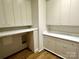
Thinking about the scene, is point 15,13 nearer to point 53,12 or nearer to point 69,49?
point 53,12

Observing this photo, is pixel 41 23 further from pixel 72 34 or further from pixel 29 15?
pixel 72 34

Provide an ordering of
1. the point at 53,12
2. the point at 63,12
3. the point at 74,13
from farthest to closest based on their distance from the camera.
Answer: the point at 53,12, the point at 63,12, the point at 74,13

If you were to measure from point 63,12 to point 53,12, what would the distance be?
39 cm

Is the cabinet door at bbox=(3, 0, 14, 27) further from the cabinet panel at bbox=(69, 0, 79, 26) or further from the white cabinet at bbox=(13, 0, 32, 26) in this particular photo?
the cabinet panel at bbox=(69, 0, 79, 26)

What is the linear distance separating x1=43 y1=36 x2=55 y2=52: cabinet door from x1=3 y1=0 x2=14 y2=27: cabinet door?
1.28m

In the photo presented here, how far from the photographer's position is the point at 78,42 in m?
1.51

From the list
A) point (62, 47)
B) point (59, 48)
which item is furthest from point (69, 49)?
point (59, 48)

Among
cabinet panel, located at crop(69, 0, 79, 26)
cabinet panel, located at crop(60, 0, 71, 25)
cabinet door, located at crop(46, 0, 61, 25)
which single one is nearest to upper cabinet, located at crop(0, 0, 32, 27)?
cabinet door, located at crop(46, 0, 61, 25)

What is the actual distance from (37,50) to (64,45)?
1.11m

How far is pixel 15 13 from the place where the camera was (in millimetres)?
2055

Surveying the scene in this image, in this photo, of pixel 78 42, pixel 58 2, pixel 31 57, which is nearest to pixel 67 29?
pixel 78 42

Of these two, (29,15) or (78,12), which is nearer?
(78,12)

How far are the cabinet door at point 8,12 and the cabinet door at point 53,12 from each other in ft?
4.31

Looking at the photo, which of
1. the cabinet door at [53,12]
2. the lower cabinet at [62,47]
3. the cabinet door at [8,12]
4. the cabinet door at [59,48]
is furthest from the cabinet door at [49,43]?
the cabinet door at [8,12]
